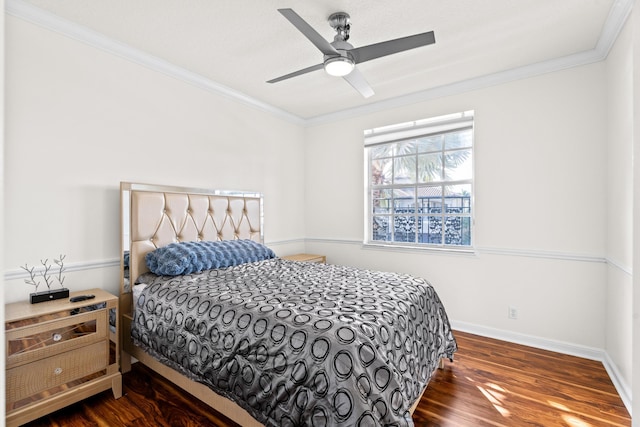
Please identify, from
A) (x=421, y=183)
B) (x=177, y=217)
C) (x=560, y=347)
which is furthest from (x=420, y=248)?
(x=177, y=217)

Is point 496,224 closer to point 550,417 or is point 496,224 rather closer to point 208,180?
point 550,417

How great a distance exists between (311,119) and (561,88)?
286 centimetres

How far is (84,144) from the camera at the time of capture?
8.16ft

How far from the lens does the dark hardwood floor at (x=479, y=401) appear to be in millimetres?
1973

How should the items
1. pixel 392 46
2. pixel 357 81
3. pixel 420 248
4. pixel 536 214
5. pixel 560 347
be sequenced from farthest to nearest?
pixel 420 248 → pixel 536 214 → pixel 560 347 → pixel 357 81 → pixel 392 46

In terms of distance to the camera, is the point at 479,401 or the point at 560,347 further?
the point at 560,347

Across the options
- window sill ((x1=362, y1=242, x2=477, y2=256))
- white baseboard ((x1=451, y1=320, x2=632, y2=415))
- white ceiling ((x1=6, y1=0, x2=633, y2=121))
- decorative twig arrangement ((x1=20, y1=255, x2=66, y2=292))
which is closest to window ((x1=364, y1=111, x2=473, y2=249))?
window sill ((x1=362, y1=242, x2=477, y2=256))

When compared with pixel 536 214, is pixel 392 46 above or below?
above

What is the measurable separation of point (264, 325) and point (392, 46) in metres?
1.85

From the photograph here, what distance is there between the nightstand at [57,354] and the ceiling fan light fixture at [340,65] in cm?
219

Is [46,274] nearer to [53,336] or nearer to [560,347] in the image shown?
[53,336]

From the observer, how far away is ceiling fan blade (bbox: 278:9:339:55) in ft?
5.71

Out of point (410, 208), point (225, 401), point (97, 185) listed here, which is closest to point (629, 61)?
point (410, 208)


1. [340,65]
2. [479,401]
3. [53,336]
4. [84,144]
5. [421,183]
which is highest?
[340,65]
